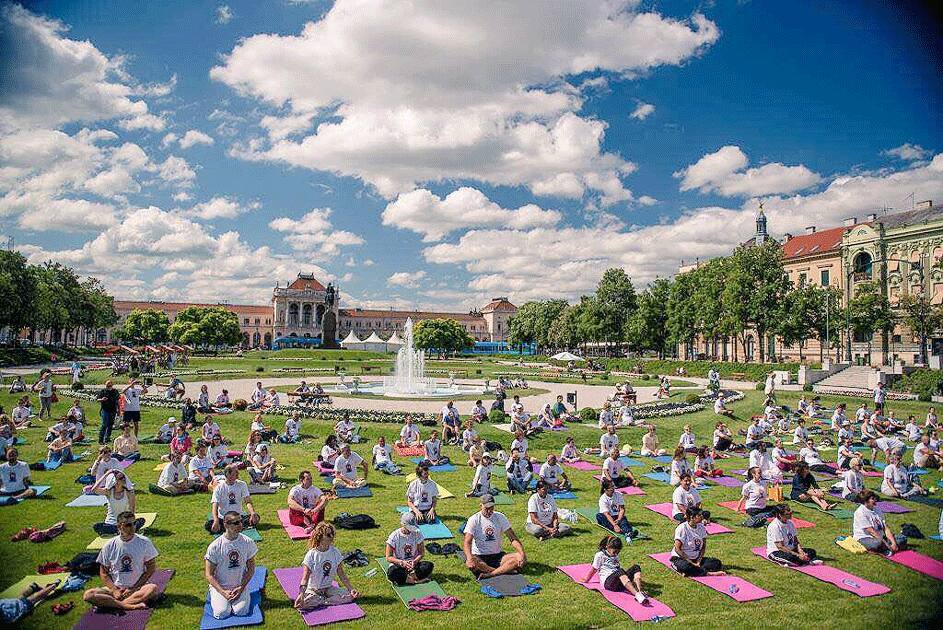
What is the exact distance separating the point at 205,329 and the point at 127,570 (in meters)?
102

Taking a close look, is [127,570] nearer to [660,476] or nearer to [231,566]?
[231,566]

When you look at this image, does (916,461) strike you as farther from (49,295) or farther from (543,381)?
(49,295)

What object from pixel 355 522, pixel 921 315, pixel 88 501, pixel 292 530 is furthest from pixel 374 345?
pixel 292 530

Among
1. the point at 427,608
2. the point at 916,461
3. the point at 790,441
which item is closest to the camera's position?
the point at 427,608

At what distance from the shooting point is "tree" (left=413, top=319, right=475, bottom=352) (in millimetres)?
119750

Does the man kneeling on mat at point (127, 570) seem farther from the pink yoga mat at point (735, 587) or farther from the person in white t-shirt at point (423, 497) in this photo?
the pink yoga mat at point (735, 587)

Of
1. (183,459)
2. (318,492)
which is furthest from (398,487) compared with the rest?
(183,459)

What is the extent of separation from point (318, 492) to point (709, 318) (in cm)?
6227

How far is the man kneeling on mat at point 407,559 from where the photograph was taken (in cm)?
973

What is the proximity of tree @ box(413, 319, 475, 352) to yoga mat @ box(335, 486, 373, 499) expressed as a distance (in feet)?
342

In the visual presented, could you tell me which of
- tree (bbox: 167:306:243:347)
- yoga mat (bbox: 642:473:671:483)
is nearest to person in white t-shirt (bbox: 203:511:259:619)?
yoga mat (bbox: 642:473:671:483)

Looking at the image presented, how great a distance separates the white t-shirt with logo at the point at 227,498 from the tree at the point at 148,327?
124177 millimetres

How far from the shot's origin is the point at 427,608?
894cm

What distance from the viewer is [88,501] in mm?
13508
